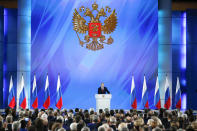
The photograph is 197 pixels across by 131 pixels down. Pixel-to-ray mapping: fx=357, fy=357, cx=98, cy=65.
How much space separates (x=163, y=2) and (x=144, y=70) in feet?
13.2

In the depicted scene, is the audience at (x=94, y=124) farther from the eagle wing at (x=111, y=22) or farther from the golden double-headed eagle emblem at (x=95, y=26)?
the eagle wing at (x=111, y=22)

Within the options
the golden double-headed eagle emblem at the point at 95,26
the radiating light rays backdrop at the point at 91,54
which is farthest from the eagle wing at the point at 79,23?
the radiating light rays backdrop at the point at 91,54

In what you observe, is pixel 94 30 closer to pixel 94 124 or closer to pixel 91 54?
pixel 91 54

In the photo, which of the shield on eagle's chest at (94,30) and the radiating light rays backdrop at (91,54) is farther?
the shield on eagle's chest at (94,30)

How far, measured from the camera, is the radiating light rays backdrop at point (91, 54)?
20.2 metres

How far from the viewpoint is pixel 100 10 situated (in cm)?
2056

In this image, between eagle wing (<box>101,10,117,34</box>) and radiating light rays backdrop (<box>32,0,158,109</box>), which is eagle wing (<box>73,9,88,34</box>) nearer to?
radiating light rays backdrop (<box>32,0,158,109</box>)

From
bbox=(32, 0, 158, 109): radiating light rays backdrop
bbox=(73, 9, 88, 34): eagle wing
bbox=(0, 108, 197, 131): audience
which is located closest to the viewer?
bbox=(0, 108, 197, 131): audience

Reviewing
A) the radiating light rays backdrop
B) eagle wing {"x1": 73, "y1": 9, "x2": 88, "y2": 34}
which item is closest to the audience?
the radiating light rays backdrop

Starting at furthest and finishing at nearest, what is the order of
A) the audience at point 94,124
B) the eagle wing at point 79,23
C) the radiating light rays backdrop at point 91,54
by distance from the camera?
the eagle wing at point 79,23, the radiating light rays backdrop at point 91,54, the audience at point 94,124

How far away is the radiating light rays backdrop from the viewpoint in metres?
20.2

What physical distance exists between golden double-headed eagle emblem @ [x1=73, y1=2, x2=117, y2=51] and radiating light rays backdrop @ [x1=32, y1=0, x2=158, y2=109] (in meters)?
0.29

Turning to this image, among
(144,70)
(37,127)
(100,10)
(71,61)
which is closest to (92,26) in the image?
(100,10)

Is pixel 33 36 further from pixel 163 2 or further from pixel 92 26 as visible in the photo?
pixel 163 2
